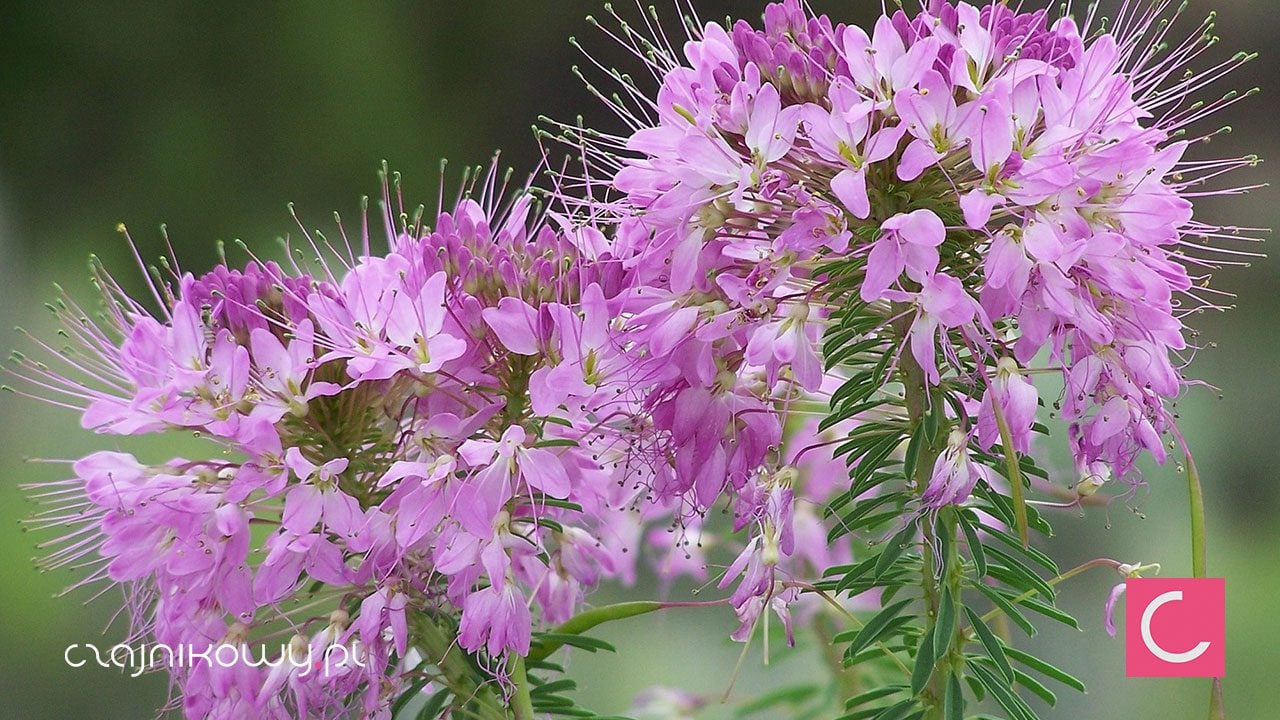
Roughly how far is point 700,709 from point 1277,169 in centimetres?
165

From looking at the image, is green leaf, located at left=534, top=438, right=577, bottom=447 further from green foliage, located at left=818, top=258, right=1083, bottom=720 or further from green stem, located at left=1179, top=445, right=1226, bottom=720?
green stem, located at left=1179, top=445, right=1226, bottom=720

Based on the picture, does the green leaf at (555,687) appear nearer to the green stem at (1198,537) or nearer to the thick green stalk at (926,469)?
the thick green stalk at (926,469)

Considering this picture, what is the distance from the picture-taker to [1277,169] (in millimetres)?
2072

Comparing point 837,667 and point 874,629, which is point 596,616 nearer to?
point 874,629

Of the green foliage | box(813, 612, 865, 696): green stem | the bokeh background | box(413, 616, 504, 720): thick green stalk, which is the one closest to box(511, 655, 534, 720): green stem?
box(413, 616, 504, 720): thick green stalk

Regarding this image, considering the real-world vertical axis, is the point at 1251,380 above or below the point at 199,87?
below

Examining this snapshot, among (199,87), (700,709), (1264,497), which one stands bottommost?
(1264,497)

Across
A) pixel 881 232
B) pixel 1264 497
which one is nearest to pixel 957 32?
pixel 881 232

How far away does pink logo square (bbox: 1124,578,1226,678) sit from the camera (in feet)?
1.90

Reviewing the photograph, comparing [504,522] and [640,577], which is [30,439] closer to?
[640,577]

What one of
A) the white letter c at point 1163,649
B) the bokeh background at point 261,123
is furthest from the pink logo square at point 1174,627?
the bokeh background at point 261,123

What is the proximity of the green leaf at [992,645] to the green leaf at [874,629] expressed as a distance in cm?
3

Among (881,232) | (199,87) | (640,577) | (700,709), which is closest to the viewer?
(881,232)

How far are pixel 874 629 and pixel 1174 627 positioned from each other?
16cm
